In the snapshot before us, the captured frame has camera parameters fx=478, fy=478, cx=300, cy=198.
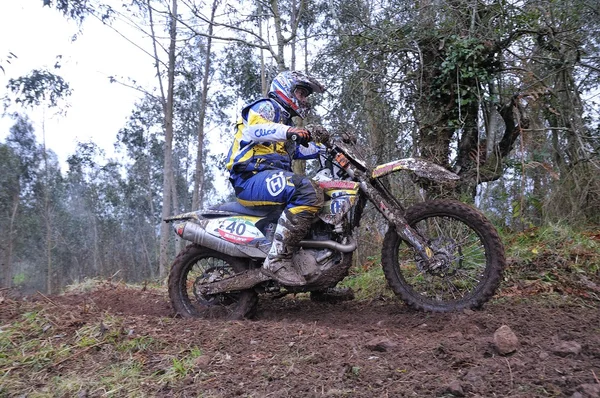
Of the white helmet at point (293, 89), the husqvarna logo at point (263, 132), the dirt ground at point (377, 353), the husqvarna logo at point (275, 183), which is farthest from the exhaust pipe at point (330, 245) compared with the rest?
the white helmet at point (293, 89)

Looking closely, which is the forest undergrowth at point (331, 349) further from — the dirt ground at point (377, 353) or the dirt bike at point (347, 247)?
the dirt bike at point (347, 247)

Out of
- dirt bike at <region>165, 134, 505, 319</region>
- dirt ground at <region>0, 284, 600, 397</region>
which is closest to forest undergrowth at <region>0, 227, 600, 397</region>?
dirt ground at <region>0, 284, 600, 397</region>

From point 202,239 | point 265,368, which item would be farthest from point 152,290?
point 265,368

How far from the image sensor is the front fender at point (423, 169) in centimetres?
394

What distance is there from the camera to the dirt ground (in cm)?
240

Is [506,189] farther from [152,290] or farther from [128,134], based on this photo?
[128,134]

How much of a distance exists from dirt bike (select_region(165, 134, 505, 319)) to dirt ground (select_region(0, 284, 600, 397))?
326 millimetres

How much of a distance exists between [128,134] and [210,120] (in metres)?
5.61

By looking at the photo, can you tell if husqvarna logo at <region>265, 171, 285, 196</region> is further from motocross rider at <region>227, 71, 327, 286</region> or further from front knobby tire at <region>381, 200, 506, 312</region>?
front knobby tire at <region>381, 200, 506, 312</region>

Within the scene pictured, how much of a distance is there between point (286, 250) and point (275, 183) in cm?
61

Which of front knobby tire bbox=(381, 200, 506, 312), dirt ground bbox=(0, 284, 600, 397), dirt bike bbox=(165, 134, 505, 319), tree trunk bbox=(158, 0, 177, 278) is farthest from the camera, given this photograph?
tree trunk bbox=(158, 0, 177, 278)

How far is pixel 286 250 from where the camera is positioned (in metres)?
4.28

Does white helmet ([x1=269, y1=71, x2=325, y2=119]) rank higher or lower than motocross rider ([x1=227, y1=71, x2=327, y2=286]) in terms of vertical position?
higher

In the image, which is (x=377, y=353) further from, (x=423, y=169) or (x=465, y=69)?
(x=465, y=69)
